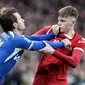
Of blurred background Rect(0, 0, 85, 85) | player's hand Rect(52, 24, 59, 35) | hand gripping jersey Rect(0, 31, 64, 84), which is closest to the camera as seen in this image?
hand gripping jersey Rect(0, 31, 64, 84)

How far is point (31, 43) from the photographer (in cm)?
495

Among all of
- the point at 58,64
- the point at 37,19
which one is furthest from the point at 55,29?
the point at 37,19

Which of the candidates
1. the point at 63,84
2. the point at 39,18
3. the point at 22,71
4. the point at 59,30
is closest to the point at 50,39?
the point at 59,30

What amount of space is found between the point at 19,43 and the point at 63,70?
82cm

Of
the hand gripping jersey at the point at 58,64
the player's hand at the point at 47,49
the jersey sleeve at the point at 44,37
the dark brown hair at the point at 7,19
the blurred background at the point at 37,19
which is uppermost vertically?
the dark brown hair at the point at 7,19

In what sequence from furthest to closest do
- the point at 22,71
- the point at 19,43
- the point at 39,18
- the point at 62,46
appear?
the point at 39,18 → the point at 22,71 → the point at 62,46 → the point at 19,43

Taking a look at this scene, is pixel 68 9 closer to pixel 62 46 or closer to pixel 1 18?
pixel 62 46

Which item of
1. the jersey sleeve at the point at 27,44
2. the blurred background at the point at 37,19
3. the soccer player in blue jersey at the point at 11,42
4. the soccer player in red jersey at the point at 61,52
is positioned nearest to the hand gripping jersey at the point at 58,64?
the soccer player in red jersey at the point at 61,52

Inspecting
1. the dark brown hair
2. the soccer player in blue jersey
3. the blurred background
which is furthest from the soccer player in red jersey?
the blurred background

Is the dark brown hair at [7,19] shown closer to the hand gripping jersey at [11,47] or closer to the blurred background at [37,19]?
the hand gripping jersey at [11,47]

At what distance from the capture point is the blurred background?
9.77m

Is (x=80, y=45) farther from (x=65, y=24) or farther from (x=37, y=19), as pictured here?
(x=37, y=19)

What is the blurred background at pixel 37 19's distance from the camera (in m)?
9.77

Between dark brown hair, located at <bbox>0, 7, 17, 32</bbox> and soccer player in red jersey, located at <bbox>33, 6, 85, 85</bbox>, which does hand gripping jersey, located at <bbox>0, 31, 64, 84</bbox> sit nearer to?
dark brown hair, located at <bbox>0, 7, 17, 32</bbox>
